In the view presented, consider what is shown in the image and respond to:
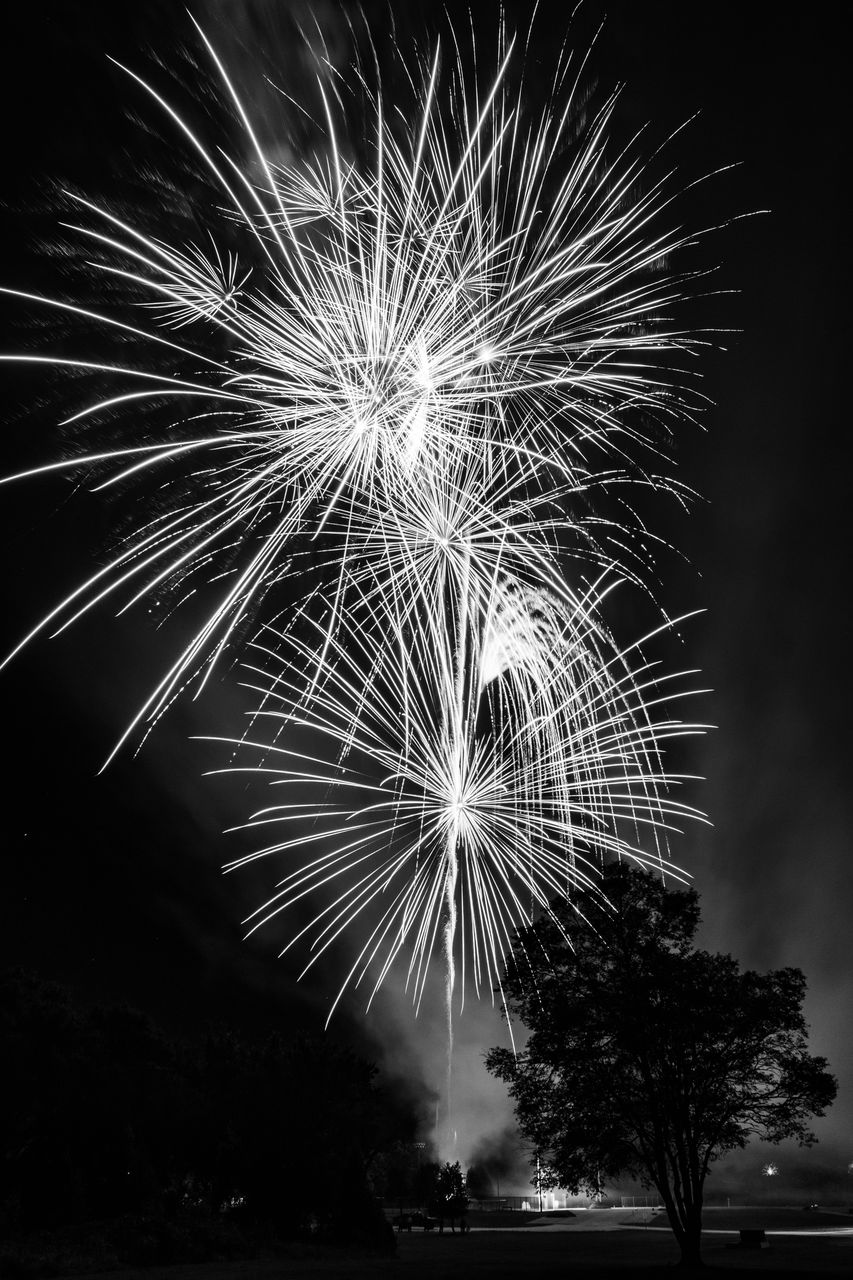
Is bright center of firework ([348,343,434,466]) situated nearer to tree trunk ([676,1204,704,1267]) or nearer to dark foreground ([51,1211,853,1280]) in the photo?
dark foreground ([51,1211,853,1280])

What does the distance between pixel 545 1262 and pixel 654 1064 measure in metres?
8.12

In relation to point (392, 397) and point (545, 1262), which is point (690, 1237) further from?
point (392, 397)

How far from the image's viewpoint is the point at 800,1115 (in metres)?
27.2

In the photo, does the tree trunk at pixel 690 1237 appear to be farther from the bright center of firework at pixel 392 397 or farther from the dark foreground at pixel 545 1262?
the bright center of firework at pixel 392 397

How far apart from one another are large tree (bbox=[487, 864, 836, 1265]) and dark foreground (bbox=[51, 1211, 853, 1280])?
2.30m

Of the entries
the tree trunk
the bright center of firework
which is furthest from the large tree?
the bright center of firework

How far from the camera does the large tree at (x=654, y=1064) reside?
2627cm

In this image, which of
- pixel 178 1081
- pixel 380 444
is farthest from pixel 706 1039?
pixel 178 1081

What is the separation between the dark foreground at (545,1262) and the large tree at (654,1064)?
7.54ft

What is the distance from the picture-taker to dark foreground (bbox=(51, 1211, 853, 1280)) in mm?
23812

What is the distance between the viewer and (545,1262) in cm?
2941

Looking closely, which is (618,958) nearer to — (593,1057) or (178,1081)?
(593,1057)

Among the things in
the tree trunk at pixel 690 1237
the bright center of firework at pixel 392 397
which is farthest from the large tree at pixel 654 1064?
the bright center of firework at pixel 392 397

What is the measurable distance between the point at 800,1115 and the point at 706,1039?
3779 mm
